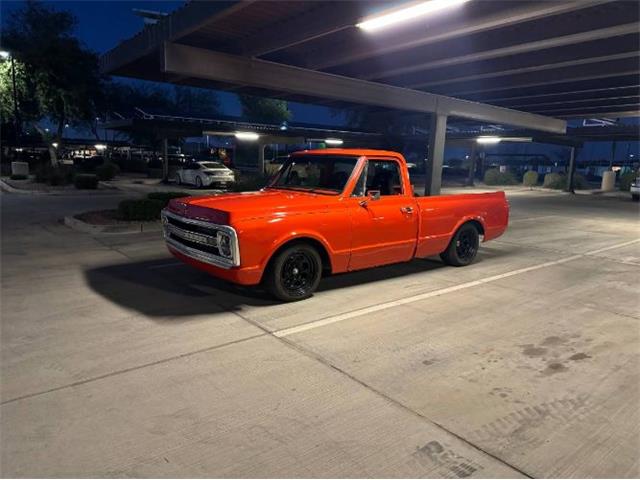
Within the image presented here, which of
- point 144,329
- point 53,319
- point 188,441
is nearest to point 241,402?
point 188,441

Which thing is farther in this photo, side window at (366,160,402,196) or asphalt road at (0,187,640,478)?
side window at (366,160,402,196)

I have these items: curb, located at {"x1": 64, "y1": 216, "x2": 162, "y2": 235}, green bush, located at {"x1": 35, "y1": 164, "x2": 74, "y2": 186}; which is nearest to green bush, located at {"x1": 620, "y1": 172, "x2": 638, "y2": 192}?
curb, located at {"x1": 64, "y1": 216, "x2": 162, "y2": 235}

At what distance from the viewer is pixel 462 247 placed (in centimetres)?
833

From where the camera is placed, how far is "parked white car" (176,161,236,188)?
25.6 metres

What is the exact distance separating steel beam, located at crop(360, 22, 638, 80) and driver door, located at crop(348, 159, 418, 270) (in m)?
5.76

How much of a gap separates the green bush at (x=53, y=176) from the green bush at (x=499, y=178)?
3205 centimetres

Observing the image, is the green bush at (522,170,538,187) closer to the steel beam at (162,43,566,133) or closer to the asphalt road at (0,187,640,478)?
the steel beam at (162,43,566,133)

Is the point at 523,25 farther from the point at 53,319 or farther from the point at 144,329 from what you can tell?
the point at 53,319

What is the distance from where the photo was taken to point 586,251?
1017 cm

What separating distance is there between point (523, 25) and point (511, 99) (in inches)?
326

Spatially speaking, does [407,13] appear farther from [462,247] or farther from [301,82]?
[301,82]

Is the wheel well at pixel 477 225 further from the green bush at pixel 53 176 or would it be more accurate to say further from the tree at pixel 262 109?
the tree at pixel 262 109

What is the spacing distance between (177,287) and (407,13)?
6000mm

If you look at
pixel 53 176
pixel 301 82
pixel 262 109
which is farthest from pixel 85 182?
pixel 262 109
